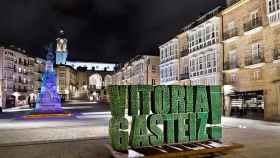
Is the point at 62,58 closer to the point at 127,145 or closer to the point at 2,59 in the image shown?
the point at 2,59

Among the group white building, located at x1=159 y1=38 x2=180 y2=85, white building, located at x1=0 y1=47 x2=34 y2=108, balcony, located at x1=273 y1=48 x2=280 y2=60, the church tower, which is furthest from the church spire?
balcony, located at x1=273 y1=48 x2=280 y2=60

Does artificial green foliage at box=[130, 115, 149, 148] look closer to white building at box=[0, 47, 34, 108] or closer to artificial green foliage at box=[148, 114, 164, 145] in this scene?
artificial green foliage at box=[148, 114, 164, 145]

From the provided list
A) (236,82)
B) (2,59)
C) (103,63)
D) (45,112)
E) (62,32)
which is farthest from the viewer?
(103,63)

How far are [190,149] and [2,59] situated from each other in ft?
177

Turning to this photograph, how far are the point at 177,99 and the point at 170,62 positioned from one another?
116 feet

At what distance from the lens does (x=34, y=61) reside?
7712 cm

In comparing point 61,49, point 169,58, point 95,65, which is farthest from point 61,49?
point 169,58

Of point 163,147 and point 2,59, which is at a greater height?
point 2,59

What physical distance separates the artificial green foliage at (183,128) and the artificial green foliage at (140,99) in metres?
1.62

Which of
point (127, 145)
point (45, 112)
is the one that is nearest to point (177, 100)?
point (127, 145)

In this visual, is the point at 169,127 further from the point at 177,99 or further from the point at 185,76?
the point at 185,76

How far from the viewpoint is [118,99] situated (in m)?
10.8

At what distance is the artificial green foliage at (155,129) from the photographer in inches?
443

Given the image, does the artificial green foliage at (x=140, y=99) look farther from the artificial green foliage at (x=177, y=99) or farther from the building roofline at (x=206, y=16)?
the building roofline at (x=206, y=16)
